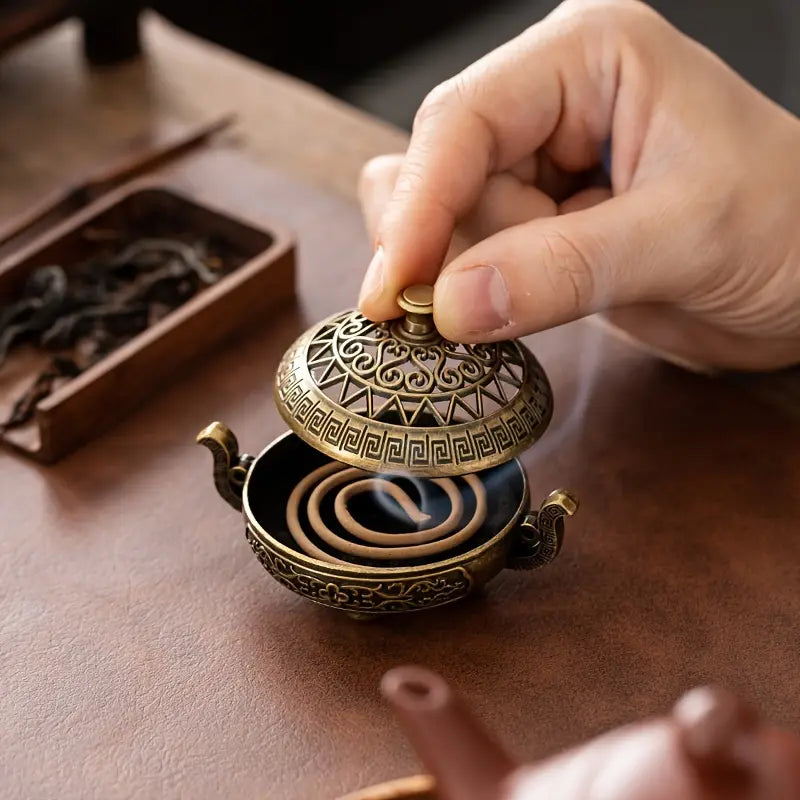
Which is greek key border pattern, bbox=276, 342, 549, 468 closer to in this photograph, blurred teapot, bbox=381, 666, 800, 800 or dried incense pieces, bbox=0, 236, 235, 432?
blurred teapot, bbox=381, 666, 800, 800

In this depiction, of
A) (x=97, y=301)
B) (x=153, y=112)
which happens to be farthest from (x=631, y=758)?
(x=153, y=112)

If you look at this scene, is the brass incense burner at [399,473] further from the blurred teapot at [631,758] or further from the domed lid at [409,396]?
the blurred teapot at [631,758]

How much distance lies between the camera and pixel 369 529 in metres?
1.22

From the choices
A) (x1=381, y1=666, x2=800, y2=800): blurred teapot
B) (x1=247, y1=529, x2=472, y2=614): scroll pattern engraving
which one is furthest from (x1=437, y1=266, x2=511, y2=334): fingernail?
(x1=381, y1=666, x2=800, y2=800): blurred teapot

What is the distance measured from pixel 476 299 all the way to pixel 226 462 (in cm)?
30

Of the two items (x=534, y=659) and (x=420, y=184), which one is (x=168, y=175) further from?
(x=534, y=659)

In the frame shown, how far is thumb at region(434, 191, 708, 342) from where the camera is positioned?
1.17m

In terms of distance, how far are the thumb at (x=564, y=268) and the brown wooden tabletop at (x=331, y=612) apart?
9.5 inches

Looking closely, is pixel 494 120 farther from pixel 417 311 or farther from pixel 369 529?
pixel 369 529

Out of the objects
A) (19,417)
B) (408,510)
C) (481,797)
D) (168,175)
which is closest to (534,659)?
(408,510)

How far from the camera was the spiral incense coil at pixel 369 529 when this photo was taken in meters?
1.15

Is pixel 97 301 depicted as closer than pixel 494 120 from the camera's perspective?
No

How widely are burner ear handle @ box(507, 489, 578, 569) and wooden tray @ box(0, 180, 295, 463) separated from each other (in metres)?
0.55

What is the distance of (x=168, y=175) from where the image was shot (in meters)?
1.95
